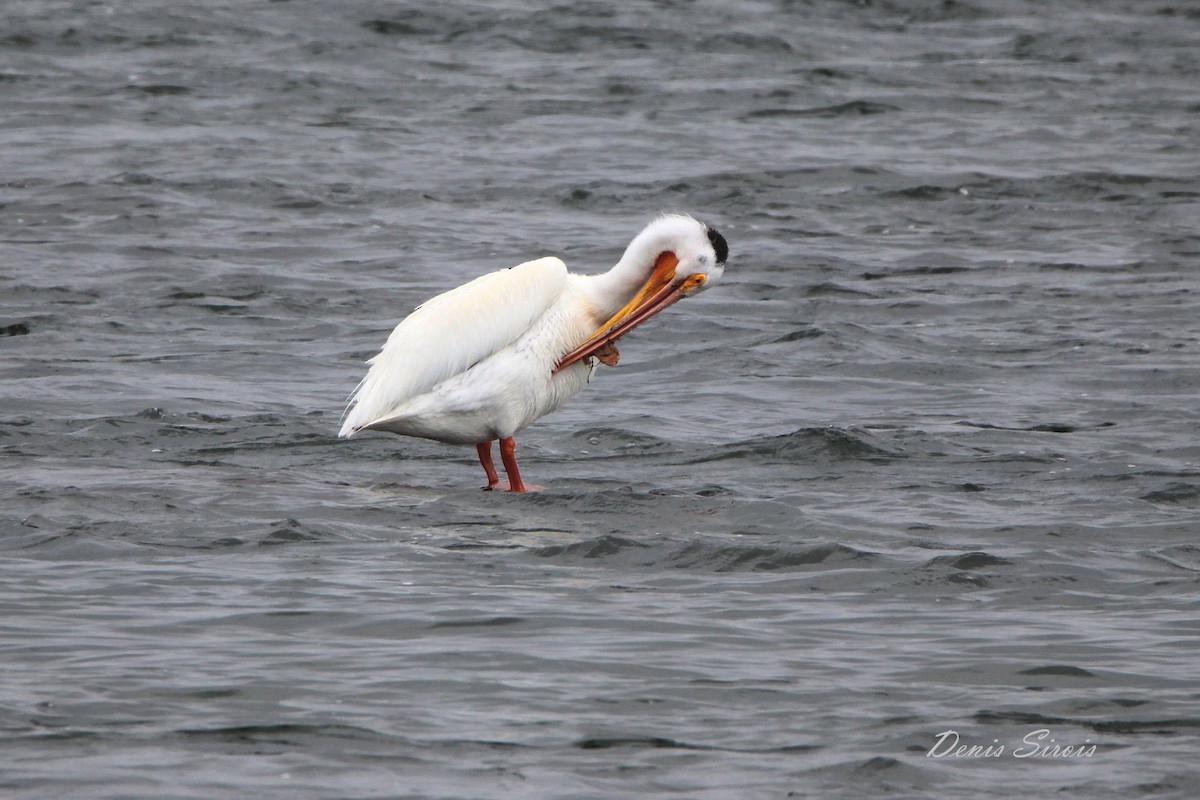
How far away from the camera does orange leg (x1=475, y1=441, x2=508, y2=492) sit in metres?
8.28

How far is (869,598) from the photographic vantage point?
659cm

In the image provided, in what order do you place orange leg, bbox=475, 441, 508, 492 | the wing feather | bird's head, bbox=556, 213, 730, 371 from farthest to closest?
bird's head, bbox=556, 213, 730, 371, orange leg, bbox=475, 441, 508, 492, the wing feather

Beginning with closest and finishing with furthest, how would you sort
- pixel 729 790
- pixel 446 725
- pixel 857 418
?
pixel 729 790
pixel 446 725
pixel 857 418

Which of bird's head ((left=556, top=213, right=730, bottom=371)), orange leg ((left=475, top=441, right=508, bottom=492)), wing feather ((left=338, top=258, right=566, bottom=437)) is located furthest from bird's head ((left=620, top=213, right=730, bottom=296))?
orange leg ((left=475, top=441, right=508, bottom=492))

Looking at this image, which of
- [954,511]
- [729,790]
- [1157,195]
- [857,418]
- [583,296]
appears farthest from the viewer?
[1157,195]

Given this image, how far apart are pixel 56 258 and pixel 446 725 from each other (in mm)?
8704

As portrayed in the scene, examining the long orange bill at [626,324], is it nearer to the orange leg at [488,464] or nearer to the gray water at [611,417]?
the orange leg at [488,464]

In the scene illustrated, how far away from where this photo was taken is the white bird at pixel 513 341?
8109mm

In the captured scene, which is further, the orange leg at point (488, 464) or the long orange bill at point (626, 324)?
the long orange bill at point (626, 324)

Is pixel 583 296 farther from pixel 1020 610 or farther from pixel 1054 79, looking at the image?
pixel 1054 79

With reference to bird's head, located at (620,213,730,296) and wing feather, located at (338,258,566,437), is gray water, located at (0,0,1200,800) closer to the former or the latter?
wing feather, located at (338,258,566,437)

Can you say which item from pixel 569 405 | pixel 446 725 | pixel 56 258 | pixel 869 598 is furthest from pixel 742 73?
pixel 446 725

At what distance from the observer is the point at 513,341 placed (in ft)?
27.1

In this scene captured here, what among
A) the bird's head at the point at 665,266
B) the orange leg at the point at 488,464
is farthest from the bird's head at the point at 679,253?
the orange leg at the point at 488,464
